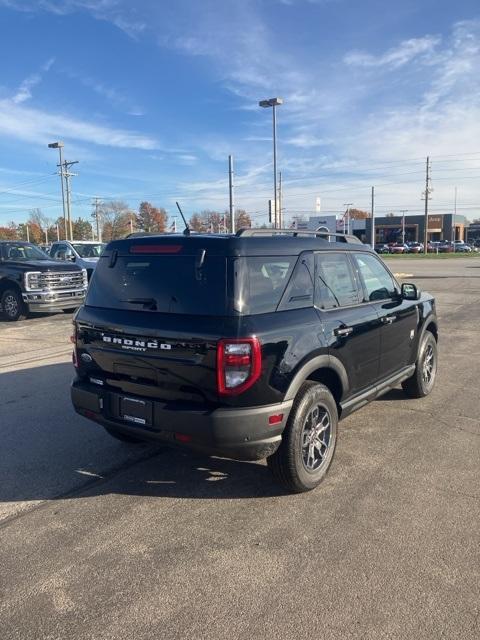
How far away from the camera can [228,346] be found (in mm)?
3311

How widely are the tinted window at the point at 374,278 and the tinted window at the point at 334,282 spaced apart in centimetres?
26

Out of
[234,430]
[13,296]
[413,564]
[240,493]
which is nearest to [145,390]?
[234,430]

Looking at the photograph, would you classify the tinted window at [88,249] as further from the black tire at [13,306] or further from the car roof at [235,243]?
the car roof at [235,243]

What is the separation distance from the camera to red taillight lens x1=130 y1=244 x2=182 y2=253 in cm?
373

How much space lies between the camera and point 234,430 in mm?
3336

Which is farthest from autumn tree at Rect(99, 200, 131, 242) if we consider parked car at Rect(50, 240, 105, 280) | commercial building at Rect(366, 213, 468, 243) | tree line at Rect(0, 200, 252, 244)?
parked car at Rect(50, 240, 105, 280)

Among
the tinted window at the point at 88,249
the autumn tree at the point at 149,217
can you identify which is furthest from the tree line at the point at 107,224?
the tinted window at the point at 88,249

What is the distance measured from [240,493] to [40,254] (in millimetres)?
13013

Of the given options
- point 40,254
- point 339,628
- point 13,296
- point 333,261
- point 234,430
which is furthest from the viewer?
point 40,254

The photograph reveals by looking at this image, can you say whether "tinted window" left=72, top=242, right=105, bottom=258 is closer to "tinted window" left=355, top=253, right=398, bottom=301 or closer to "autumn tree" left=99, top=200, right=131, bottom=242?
"tinted window" left=355, top=253, right=398, bottom=301

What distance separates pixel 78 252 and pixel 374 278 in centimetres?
1599

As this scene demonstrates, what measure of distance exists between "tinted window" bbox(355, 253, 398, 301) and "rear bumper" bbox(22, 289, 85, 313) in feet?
32.0

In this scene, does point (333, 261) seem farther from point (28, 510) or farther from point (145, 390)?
point (28, 510)

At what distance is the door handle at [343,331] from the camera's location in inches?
163
